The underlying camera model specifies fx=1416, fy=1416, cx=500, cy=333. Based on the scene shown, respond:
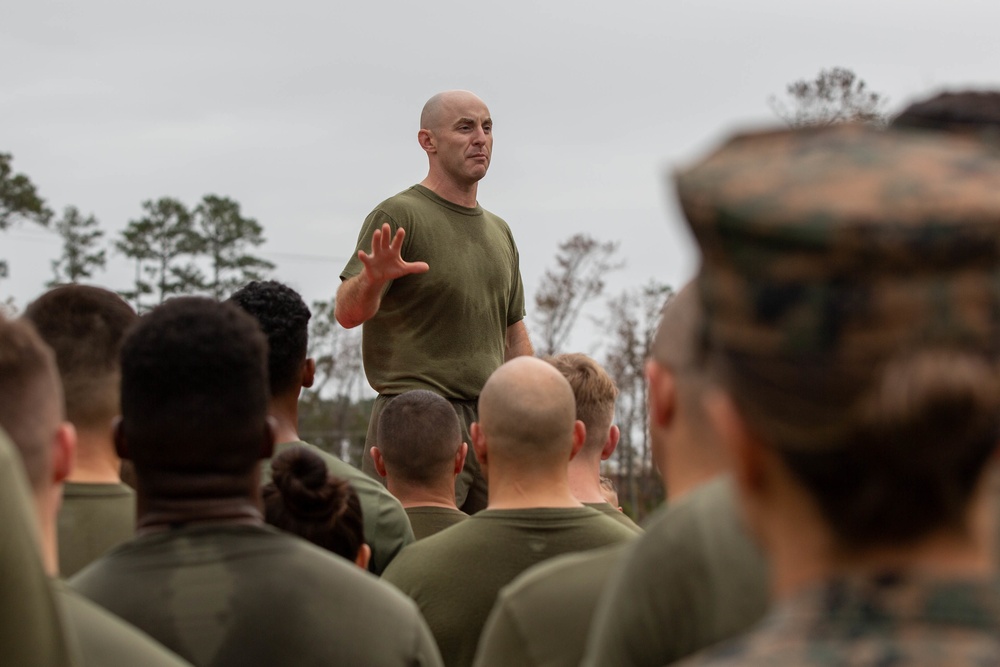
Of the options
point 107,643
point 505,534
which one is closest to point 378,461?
point 505,534

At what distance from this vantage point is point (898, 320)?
4.00 ft

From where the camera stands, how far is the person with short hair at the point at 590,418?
4.73 m

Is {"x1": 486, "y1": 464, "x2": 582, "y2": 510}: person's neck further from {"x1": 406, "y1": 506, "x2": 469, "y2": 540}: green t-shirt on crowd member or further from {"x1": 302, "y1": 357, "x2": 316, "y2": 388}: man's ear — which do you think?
{"x1": 406, "y1": 506, "x2": 469, "y2": 540}: green t-shirt on crowd member

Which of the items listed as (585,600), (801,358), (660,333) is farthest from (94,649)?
(801,358)

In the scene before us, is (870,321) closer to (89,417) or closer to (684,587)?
(684,587)

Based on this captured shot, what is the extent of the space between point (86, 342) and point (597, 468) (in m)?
1.94

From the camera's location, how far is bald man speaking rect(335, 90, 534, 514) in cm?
648

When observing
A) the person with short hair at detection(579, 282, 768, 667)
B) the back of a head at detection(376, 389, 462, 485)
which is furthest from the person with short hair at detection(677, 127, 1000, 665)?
the back of a head at detection(376, 389, 462, 485)

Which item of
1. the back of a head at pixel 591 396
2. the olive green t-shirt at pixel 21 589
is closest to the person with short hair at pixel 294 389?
the back of a head at pixel 591 396

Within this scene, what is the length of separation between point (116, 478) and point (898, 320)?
269 cm

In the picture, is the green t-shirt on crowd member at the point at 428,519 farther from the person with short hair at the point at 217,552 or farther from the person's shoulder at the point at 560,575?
the person with short hair at the point at 217,552

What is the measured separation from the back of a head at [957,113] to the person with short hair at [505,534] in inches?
66.9

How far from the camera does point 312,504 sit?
11.7 ft

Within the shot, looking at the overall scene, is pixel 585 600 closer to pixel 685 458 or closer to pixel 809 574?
pixel 685 458
